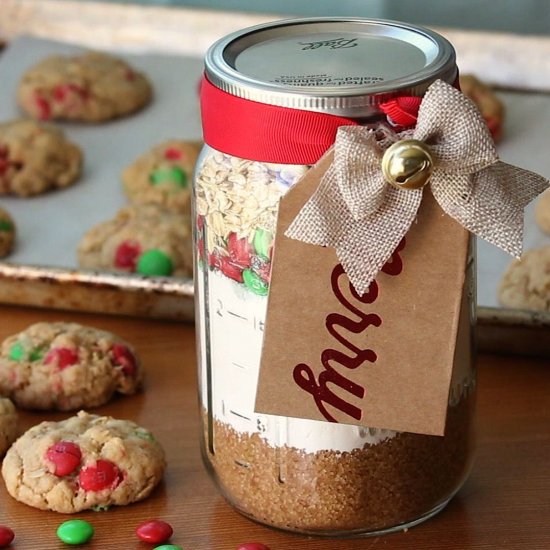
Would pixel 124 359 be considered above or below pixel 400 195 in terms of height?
below

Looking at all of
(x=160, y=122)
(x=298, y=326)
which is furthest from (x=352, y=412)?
(x=160, y=122)

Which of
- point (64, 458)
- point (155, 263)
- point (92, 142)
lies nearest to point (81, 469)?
point (64, 458)

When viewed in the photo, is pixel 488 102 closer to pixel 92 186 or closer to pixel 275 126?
pixel 92 186

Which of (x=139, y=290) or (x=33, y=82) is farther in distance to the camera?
(x=33, y=82)

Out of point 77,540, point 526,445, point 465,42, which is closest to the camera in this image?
point 77,540

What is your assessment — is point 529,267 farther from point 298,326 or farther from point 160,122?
point 160,122

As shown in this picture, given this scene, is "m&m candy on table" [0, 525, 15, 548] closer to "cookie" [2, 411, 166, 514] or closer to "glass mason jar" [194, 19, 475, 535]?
"cookie" [2, 411, 166, 514]
